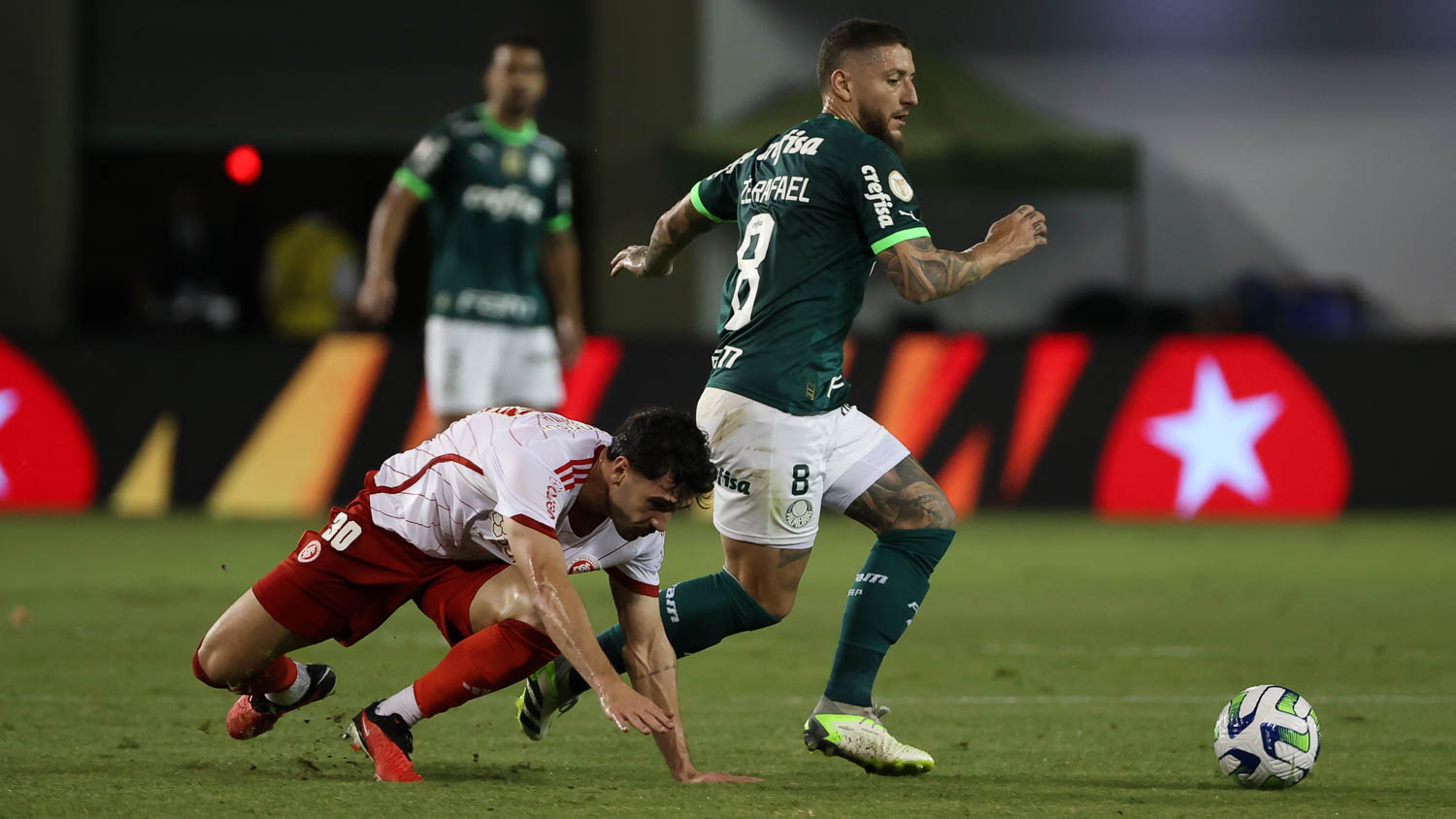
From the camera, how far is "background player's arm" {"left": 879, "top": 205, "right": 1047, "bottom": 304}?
4523 millimetres

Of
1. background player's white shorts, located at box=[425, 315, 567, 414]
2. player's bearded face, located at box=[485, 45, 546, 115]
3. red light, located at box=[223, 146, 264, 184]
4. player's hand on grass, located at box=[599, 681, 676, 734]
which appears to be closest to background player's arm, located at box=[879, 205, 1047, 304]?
player's hand on grass, located at box=[599, 681, 676, 734]

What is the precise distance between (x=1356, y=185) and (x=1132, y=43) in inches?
108

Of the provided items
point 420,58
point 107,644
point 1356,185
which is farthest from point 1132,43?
point 107,644

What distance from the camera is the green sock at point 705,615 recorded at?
16.0ft

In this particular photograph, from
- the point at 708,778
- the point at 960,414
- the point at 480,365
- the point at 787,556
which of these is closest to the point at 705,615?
the point at 787,556

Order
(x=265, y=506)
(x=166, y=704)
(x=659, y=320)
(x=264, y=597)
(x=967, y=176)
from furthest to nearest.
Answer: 1. (x=659, y=320)
2. (x=967, y=176)
3. (x=265, y=506)
4. (x=166, y=704)
5. (x=264, y=597)

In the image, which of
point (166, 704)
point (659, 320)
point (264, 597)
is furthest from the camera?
point (659, 320)

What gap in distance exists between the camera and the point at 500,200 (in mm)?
8578

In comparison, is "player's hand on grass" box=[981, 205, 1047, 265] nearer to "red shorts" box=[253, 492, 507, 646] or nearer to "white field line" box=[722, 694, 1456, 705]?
"red shorts" box=[253, 492, 507, 646]

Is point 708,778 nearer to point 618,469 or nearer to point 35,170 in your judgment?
point 618,469

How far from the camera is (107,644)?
6.89m

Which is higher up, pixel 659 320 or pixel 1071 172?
pixel 1071 172

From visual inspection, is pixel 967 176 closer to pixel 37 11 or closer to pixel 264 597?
pixel 37 11

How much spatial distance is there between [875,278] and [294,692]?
14.5 meters
